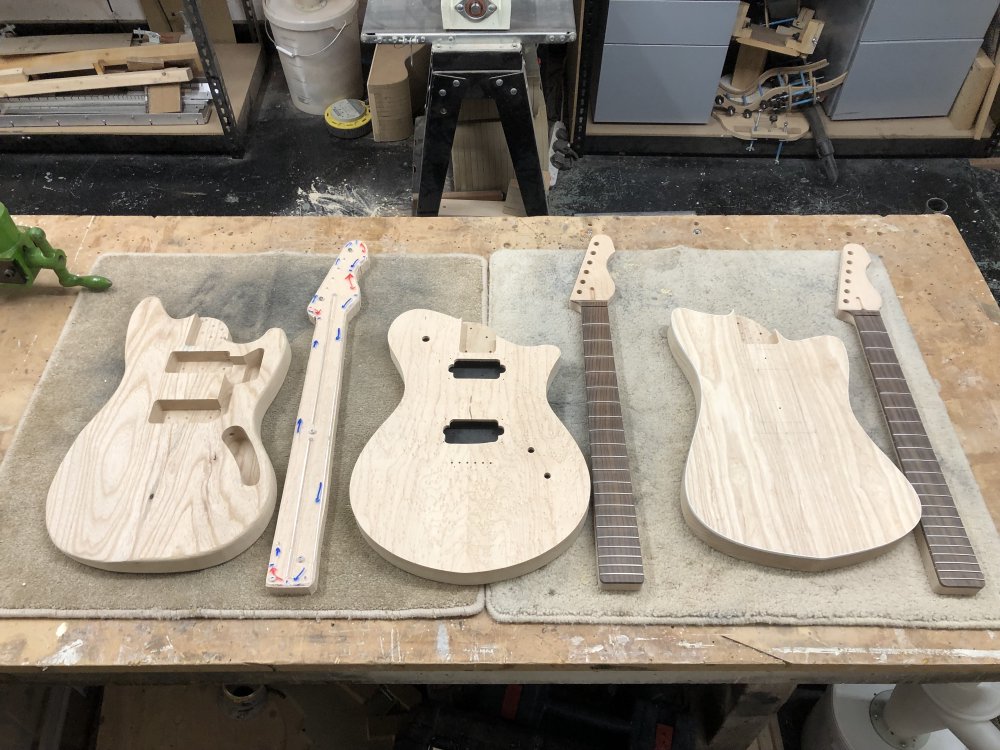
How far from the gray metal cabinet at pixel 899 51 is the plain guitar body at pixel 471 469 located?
2.33 meters

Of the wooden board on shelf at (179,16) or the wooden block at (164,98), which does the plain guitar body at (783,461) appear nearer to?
the wooden block at (164,98)

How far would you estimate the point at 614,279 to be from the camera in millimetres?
1567

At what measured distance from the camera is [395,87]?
281 centimetres

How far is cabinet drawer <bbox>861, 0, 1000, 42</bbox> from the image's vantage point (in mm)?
2627

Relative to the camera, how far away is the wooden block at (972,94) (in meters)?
2.84

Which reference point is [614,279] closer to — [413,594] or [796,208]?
[413,594]

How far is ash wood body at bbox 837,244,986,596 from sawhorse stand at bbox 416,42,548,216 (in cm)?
85

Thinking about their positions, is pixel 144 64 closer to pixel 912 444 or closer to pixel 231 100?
pixel 231 100

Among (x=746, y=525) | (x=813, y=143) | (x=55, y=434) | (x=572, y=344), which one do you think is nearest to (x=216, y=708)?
(x=55, y=434)

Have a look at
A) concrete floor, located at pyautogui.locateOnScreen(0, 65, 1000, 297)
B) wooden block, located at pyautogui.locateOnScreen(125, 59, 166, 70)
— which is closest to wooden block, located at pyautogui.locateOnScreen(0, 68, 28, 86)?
concrete floor, located at pyautogui.locateOnScreen(0, 65, 1000, 297)

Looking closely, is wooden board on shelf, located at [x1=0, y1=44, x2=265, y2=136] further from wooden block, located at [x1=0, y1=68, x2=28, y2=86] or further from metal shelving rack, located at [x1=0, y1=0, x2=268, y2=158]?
wooden block, located at [x1=0, y1=68, x2=28, y2=86]

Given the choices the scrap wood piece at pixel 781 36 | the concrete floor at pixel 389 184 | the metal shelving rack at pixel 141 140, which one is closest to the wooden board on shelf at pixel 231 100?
the metal shelving rack at pixel 141 140

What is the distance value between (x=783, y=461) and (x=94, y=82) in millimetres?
3073

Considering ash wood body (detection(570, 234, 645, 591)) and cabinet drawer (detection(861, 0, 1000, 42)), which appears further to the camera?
cabinet drawer (detection(861, 0, 1000, 42))
